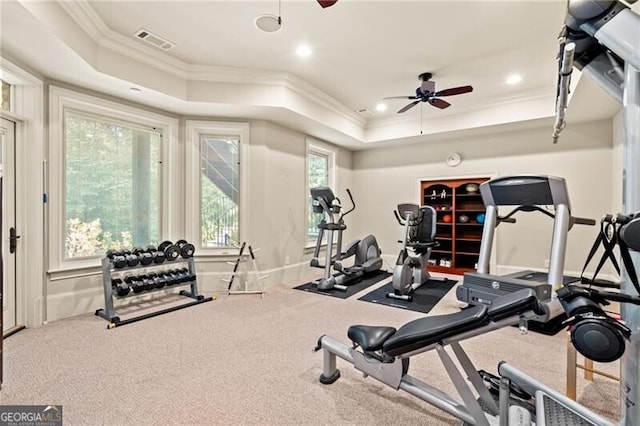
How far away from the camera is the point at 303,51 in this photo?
12.5ft

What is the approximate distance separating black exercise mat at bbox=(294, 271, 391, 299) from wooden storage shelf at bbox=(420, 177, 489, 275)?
4.70 ft

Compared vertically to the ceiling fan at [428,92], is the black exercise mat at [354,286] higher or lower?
lower

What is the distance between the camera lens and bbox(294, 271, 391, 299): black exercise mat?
15.3ft

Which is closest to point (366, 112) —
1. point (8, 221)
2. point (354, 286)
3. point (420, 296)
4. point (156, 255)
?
point (354, 286)

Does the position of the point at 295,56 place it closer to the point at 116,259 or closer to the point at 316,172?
the point at 316,172

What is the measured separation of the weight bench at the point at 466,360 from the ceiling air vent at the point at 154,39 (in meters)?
3.78

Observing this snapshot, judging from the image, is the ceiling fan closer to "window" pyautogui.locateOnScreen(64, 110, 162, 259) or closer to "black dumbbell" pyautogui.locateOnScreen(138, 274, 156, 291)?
"window" pyautogui.locateOnScreen(64, 110, 162, 259)

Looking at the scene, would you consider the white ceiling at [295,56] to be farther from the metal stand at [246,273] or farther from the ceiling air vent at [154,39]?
the metal stand at [246,273]

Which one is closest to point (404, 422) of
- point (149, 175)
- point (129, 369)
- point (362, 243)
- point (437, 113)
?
point (129, 369)

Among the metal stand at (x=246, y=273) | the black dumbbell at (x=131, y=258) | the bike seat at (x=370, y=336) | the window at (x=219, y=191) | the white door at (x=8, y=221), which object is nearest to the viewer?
the bike seat at (x=370, y=336)

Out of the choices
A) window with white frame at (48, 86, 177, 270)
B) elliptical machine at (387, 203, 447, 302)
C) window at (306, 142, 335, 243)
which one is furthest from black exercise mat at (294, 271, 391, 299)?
window with white frame at (48, 86, 177, 270)

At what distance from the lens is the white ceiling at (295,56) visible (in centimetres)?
292

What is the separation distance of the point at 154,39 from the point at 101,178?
1.90m

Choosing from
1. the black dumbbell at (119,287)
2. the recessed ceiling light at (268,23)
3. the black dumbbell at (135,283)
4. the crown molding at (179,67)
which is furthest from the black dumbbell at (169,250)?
the recessed ceiling light at (268,23)
